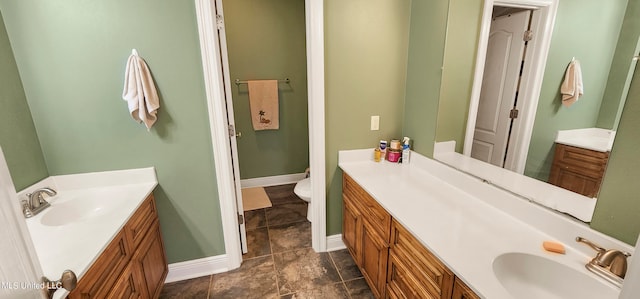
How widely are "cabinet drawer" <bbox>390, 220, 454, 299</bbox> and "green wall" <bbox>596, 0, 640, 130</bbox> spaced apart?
32.2 inches

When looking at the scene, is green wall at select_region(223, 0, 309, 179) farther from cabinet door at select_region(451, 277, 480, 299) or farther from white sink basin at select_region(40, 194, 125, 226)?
cabinet door at select_region(451, 277, 480, 299)

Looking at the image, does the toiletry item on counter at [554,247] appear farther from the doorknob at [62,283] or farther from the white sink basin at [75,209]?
the white sink basin at [75,209]

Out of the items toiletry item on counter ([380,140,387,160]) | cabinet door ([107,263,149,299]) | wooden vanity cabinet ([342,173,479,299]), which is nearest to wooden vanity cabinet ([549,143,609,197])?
wooden vanity cabinet ([342,173,479,299])

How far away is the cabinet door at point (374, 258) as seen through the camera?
5.00ft

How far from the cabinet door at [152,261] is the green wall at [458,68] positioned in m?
2.02

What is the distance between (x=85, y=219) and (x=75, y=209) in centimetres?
31

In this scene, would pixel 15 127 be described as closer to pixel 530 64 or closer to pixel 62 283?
pixel 62 283

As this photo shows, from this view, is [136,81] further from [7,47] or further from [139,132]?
[7,47]

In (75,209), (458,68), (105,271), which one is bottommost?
(105,271)

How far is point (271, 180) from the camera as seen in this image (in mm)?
3709

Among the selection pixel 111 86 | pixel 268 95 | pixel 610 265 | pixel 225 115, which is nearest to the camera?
pixel 610 265

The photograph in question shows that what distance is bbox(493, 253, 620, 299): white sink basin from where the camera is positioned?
0.89 metres

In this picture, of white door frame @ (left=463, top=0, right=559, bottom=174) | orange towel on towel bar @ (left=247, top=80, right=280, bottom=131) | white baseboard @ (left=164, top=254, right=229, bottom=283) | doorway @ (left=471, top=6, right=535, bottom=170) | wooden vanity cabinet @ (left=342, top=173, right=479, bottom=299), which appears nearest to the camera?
wooden vanity cabinet @ (left=342, top=173, right=479, bottom=299)

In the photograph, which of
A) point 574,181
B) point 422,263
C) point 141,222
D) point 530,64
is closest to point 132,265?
point 141,222
